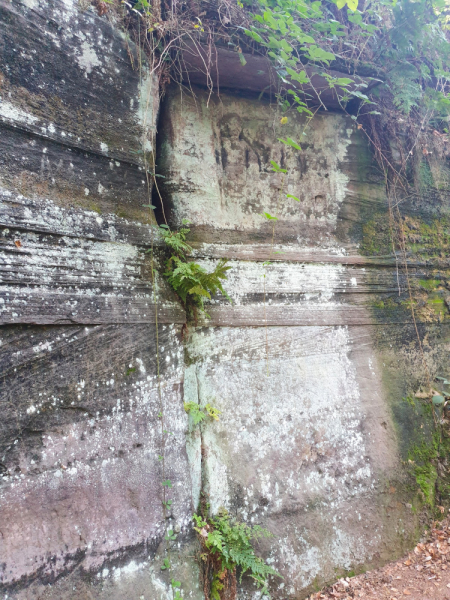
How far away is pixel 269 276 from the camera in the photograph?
12.0 ft

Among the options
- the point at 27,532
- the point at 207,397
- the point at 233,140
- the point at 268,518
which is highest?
the point at 233,140

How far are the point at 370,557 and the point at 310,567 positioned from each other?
629mm

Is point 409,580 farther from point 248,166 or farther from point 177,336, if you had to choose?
point 248,166

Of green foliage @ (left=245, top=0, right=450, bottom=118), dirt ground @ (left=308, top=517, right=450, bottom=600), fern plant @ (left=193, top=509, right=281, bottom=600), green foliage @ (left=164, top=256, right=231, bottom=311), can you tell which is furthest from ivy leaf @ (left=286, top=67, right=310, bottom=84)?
dirt ground @ (left=308, top=517, right=450, bottom=600)

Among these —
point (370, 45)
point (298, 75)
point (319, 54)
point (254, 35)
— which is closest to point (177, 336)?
point (298, 75)

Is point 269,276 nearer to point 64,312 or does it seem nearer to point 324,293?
point 324,293

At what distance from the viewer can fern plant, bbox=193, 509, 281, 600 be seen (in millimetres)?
2863

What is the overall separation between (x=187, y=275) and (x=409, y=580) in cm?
319

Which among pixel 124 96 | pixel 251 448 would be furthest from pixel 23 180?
pixel 251 448

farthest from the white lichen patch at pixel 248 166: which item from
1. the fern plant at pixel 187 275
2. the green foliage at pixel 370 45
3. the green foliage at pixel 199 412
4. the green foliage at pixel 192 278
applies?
the green foliage at pixel 199 412

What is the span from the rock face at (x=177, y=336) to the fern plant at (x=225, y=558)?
0.12 m

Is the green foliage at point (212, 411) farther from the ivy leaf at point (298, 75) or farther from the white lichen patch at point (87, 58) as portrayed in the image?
the ivy leaf at point (298, 75)

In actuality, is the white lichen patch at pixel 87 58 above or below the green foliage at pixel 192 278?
above

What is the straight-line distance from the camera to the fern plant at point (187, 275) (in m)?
3.10
